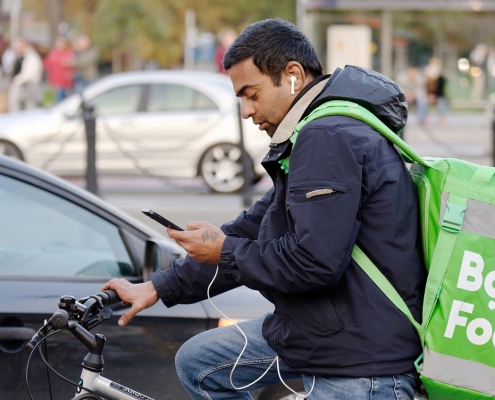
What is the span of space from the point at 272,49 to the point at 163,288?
0.82 m

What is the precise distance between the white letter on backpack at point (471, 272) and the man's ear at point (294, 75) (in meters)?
0.66

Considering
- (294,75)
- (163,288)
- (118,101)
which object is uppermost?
(294,75)

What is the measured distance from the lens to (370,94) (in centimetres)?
245

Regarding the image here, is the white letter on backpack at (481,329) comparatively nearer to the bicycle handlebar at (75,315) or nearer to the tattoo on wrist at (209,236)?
the tattoo on wrist at (209,236)

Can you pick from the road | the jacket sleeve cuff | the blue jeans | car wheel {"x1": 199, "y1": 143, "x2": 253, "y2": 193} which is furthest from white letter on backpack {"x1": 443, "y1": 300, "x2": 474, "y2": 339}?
car wheel {"x1": 199, "y1": 143, "x2": 253, "y2": 193}

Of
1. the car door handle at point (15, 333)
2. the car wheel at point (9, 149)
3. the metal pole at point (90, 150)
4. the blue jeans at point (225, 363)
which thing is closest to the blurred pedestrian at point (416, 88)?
the car wheel at point (9, 149)

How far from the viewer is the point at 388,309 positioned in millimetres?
2354

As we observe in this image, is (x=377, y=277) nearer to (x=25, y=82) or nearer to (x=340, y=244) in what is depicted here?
(x=340, y=244)

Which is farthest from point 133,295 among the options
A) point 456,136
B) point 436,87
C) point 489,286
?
point 436,87

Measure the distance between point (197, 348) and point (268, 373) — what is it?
235mm

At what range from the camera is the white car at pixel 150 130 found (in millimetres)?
12266

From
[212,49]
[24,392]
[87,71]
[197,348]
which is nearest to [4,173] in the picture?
[24,392]

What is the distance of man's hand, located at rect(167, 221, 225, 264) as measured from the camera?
246cm

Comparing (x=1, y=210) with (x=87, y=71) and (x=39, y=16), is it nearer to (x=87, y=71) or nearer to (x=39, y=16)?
(x=87, y=71)
